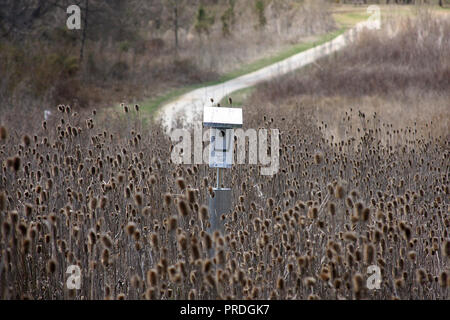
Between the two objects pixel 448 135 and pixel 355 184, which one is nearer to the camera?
pixel 355 184

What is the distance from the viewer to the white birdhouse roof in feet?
11.6

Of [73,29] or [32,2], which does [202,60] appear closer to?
[73,29]

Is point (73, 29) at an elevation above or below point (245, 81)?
above

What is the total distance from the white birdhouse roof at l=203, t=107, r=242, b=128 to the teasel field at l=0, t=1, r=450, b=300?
1.39 ft

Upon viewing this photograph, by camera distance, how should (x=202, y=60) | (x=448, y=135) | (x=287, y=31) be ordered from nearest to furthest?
1. (x=448, y=135)
2. (x=202, y=60)
3. (x=287, y=31)

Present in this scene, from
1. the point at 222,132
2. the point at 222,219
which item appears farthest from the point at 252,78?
the point at 222,219

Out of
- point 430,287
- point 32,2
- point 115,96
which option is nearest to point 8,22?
point 32,2

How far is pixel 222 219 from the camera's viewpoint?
3262mm

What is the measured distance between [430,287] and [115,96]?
47.0 feet

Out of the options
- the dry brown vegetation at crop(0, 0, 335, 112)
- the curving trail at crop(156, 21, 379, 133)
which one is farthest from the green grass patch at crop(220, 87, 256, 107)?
the dry brown vegetation at crop(0, 0, 335, 112)

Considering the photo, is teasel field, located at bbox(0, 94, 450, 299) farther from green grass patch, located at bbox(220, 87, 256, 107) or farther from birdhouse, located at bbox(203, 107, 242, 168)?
green grass patch, located at bbox(220, 87, 256, 107)

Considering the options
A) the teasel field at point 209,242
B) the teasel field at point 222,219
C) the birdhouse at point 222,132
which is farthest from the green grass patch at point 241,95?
the birdhouse at point 222,132

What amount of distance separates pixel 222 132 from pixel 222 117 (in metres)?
0.11

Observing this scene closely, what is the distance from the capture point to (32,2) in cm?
2016
